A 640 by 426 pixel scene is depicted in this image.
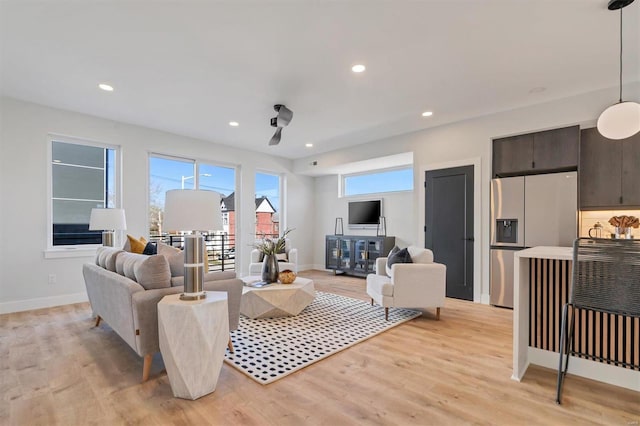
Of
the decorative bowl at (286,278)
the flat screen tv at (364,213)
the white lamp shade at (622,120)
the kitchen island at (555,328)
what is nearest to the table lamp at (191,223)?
the decorative bowl at (286,278)

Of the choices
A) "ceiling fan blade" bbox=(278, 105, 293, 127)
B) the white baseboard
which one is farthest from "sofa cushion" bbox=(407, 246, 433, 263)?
the white baseboard

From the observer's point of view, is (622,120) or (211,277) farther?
(211,277)

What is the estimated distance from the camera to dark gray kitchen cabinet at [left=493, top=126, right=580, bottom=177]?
375cm

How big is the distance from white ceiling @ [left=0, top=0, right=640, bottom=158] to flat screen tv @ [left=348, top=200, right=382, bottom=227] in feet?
7.66

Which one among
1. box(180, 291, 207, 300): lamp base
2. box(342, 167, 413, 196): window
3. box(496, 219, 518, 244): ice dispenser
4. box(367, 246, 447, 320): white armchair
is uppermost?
box(342, 167, 413, 196): window

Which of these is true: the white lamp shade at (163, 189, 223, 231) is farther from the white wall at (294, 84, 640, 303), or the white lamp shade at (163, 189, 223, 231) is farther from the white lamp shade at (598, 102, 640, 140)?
the white wall at (294, 84, 640, 303)

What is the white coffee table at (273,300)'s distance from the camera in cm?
341

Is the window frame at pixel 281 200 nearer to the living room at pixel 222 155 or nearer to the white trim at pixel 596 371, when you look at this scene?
the living room at pixel 222 155

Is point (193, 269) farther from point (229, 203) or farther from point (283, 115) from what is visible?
point (229, 203)

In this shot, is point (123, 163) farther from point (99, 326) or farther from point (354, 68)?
point (354, 68)

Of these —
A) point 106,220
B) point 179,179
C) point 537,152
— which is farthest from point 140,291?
point 537,152

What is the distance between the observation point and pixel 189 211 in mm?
2102

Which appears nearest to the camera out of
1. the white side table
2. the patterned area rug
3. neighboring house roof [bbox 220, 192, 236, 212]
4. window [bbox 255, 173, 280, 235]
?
the white side table

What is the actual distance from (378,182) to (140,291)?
17.1 ft
